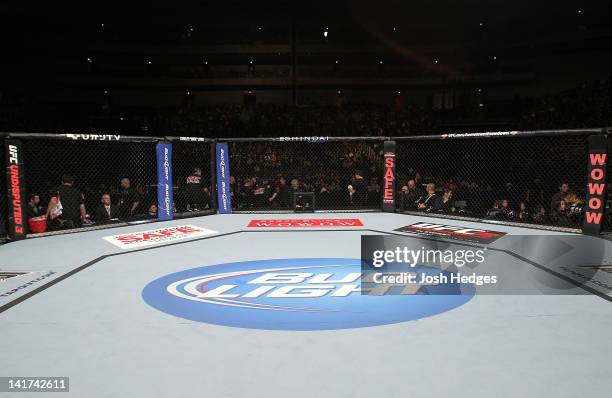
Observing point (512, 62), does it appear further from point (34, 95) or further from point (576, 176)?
point (34, 95)

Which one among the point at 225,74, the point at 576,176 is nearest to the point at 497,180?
the point at 576,176

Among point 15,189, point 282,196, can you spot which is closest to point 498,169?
point 282,196

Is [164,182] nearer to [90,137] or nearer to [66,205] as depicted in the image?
[90,137]

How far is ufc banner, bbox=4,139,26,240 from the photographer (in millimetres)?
6836

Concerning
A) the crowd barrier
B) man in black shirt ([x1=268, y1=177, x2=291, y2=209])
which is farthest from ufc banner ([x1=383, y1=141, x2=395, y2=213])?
man in black shirt ([x1=268, y1=177, x2=291, y2=209])

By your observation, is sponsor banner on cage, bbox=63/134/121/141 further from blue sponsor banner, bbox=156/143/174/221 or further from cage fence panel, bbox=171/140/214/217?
cage fence panel, bbox=171/140/214/217

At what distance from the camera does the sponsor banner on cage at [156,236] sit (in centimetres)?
680

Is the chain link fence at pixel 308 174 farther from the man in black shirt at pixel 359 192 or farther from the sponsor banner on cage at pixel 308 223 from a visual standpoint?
the sponsor banner on cage at pixel 308 223

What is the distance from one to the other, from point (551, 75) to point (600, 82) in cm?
576

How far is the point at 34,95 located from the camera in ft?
78.8

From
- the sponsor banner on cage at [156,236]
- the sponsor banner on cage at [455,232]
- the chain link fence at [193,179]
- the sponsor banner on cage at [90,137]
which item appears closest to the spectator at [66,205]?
the sponsor banner on cage at [90,137]

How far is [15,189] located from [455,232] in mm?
7287

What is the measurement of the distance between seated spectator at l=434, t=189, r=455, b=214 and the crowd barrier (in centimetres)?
3

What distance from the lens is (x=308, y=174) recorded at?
16375 millimetres
